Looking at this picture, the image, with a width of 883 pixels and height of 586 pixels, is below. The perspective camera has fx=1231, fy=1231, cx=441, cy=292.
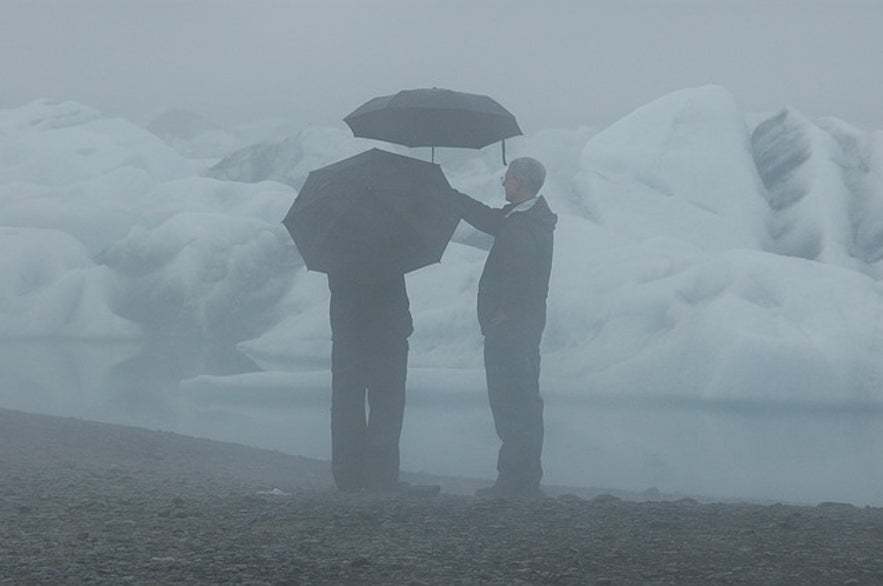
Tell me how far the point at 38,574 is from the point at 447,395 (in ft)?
A: 32.5

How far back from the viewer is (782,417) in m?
12.2

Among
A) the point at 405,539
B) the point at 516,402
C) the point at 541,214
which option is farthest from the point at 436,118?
the point at 405,539

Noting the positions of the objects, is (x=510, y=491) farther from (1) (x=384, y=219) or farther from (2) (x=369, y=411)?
(1) (x=384, y=219)

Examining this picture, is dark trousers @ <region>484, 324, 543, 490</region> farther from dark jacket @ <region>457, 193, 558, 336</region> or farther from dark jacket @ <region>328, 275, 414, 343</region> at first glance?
dark jacket @ <region>328, 275, 414, 343</region>

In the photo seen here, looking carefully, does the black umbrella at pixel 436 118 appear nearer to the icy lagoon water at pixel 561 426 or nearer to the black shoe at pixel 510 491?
the black shoe at pixel 510 491

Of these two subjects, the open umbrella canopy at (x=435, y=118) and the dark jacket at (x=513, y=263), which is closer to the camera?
the dark jacket at (x=513, y=263)

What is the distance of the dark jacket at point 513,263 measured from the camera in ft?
18.4

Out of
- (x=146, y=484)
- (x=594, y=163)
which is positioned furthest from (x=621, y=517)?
(x=594, y=163)

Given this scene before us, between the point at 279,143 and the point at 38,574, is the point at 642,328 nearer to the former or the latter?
the point at 38,574

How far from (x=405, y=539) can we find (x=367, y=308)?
196cm

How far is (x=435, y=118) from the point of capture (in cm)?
587

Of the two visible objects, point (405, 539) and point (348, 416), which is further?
point (348, 416)

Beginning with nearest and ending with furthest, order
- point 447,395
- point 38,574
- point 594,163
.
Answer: point 38,574 → point 447,395 → point 594,163

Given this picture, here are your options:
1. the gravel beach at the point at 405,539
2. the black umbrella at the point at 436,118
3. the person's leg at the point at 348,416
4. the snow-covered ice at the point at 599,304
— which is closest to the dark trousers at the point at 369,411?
the person's leg at the point at 348,416
